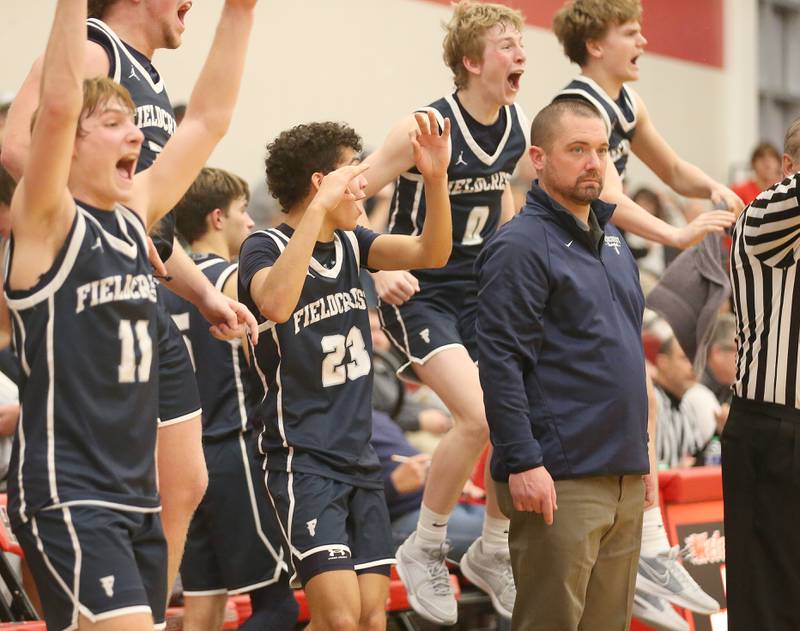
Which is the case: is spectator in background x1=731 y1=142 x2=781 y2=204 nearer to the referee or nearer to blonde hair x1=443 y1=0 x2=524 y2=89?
blonde hair x1=443 y1=0 x2=524 y2=89

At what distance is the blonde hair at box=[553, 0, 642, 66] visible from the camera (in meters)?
5.54

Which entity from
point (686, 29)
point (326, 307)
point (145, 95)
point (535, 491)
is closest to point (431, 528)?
point (535, 491)

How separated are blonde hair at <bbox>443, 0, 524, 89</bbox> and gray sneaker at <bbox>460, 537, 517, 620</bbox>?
2.00 metres

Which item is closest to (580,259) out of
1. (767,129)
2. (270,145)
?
(270,145)

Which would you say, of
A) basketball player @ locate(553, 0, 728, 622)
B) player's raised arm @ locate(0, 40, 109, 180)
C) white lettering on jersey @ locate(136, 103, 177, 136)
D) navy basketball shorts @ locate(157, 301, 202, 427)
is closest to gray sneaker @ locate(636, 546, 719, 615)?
basketball player @ locate(553, 0, 728, 622)

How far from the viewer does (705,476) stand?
578 centimetres

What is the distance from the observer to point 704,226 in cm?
512

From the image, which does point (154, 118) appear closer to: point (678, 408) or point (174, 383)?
point (174, 383)

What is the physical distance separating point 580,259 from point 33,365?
1965mm

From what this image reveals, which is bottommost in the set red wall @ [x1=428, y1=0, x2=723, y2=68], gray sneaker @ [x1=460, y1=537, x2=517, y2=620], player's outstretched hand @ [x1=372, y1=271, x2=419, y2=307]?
gray sneaker @ [x1=460, y1=537, x2=517, y2=620]

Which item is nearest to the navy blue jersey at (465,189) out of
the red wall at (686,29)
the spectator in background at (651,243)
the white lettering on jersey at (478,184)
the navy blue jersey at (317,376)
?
the white lettering on jersey at (478,184)

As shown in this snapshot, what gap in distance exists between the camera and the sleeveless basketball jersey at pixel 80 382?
9.93 ft

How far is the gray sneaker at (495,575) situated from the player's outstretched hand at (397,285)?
1.16 meters

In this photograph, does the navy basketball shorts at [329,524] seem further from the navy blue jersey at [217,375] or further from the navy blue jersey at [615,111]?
the navy blue jersey at [615,111]
